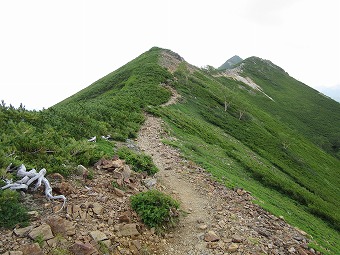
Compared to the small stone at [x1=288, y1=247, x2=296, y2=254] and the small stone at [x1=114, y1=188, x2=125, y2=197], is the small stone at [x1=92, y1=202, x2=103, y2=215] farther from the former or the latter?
the small stone at [x1=288, y1=247, x2=296, y2=254]

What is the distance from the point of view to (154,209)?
1008 cm

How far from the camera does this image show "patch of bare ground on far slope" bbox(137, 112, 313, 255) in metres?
9.84

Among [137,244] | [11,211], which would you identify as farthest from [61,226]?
[137,244]

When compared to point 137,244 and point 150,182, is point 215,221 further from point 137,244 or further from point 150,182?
point 137,244

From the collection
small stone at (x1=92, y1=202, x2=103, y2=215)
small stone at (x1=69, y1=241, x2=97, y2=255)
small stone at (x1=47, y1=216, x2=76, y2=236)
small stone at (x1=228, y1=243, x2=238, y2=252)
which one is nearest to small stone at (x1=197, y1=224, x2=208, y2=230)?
small stone at (x1=228, y1=243, x2=238, y2=252)

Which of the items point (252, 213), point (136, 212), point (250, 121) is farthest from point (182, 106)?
point (136, 212)

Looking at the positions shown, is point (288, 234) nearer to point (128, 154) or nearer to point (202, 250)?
point (202, 250)

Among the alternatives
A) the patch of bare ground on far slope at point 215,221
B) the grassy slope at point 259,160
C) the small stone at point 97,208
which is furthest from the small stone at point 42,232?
the grassy slope at point 259,160

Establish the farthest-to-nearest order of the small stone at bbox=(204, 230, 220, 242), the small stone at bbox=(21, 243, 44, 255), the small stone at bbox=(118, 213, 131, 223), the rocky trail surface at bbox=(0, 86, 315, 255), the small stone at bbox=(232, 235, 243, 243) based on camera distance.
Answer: the small stone at bbox=(232, 235, 243, 243)
the small stone at bbox=(204, 230, 220, 242)
the small stone at bbox=(118, 213, 131, 223)
the rocky trail surface at bbox=(0, 86, 315, 255)
the small stone at bbox=(21, 243, 44, 255)

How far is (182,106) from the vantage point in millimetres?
37438

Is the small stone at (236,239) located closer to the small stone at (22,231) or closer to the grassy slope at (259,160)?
the grassy slope at (259,160)

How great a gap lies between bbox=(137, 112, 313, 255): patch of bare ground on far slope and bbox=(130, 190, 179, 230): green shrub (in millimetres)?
484

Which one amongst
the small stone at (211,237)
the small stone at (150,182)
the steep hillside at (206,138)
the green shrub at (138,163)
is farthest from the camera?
the green shrub at (138,163)

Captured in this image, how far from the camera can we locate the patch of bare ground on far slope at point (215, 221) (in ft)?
32.3
